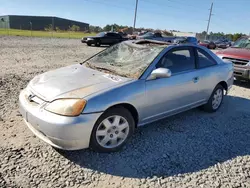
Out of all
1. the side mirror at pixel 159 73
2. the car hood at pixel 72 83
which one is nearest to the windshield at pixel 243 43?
the side mirror at pixel 159 73

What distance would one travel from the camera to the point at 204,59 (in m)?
4.43

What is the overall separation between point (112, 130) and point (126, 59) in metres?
1.29

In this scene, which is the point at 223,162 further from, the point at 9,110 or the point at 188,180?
the point at 9,110

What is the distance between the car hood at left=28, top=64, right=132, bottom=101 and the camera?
2805mm

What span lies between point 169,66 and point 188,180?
1.80 m

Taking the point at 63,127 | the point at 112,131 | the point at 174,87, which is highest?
the point at 174,87

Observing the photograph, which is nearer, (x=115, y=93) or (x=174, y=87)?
(x=115, y=93)

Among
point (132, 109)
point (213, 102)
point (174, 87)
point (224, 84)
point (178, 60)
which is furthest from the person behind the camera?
point (224, 84)

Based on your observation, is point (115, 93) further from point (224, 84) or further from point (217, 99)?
point (224, 84)

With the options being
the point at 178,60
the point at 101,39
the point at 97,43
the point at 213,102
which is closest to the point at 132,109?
the point at 178,60

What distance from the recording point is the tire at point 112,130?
2.88 meters

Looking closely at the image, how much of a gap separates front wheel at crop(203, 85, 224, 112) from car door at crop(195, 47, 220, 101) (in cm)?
19

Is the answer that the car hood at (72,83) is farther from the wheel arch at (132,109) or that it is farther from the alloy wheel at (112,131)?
the alloy wheel at (112,131)

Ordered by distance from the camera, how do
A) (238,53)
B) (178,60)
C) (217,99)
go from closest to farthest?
1. (178,60)
2. (217,99)
3. (238,53)
